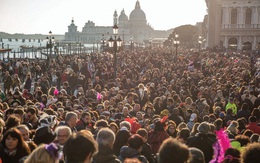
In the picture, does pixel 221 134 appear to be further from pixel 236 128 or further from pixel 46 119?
pixel 46 119

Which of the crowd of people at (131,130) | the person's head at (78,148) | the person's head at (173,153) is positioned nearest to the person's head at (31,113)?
the crowd of people at (131,130)

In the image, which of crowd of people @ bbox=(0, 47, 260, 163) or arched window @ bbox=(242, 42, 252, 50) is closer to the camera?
crowd of people @ bbox=(0, 47, 260, 163)

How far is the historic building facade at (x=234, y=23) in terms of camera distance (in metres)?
76.3

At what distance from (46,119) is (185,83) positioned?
11.7m

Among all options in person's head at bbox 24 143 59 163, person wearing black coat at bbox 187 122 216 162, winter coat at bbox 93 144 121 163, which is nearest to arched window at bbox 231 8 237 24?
person wearing black coat at bbox 187 122 216 162

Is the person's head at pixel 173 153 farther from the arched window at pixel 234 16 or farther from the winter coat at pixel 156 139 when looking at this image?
the arched window at pixel 234 16

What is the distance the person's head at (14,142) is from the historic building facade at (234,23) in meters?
73.2

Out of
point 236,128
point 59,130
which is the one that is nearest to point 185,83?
point 236,128

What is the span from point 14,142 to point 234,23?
251 ft

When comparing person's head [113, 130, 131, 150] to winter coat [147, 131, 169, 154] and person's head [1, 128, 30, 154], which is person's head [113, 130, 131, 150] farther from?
person's head [1, 128, 30, 154]

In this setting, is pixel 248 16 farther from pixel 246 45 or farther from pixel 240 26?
pixel 246 45

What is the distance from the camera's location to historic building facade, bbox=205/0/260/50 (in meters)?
76.3

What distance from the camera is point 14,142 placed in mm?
5633

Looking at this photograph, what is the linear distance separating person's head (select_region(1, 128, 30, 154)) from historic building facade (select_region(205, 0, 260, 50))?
7323 cm
